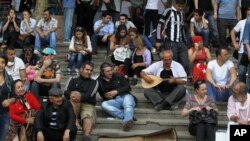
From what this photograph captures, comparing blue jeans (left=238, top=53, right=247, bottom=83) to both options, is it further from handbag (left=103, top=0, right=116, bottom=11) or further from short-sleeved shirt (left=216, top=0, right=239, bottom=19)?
handbag (left=103, top=0, right=116, bottom=11)

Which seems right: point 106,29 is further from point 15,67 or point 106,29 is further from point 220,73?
point 220,73

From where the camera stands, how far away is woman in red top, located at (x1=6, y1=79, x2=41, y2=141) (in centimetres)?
1047

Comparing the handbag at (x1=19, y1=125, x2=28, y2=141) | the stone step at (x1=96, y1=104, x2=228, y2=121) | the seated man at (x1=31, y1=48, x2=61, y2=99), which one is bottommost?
the handbag at (x1=19, y1=125, x2=28, y2=141)

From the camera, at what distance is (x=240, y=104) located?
417 inches

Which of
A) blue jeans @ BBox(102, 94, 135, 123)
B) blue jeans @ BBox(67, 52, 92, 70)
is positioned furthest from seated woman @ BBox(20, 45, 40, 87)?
blue jeans @ BBox(102, 94, 135, 123)

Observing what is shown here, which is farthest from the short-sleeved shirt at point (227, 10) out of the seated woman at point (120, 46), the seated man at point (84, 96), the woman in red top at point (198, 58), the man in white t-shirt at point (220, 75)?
the seated man at point (84, 96)

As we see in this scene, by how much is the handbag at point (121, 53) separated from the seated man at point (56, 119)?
2.94 meters

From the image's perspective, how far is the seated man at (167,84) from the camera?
11578 mm

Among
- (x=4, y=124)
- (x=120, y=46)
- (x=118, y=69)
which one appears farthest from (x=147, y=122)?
(x=4, y=124)

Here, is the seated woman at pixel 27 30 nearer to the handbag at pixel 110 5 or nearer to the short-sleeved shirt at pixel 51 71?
the handbag at pixel 110 5

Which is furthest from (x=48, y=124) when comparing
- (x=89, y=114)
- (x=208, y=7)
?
(x=208, y=7)

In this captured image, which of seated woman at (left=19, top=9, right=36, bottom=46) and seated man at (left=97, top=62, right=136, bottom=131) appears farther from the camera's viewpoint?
seated woman at (left=19, top=9, right=36, bottom=46)

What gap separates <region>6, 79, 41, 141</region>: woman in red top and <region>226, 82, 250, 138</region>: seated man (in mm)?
3108

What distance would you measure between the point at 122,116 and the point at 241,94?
213cm
